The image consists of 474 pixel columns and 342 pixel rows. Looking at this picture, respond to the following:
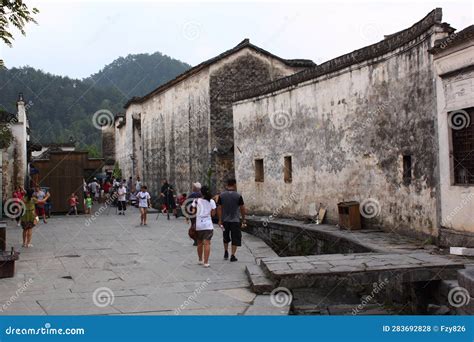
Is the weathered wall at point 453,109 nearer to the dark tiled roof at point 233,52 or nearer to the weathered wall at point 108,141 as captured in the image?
the dark tiled roof at point 233,52

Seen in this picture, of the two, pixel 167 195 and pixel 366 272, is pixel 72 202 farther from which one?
pixel 366 272

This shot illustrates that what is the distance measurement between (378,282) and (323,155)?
22.3 ft

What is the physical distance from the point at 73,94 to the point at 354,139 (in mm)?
55904

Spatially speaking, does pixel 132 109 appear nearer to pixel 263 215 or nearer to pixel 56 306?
pixel 263 215

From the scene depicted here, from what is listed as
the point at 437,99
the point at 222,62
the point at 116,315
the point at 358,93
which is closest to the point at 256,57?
the point at 222,62

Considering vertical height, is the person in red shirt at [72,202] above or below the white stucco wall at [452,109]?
below

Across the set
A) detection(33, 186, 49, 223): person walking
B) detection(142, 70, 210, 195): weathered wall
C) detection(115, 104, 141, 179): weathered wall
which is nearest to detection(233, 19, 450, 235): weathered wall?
detection(142, 70, 210, 195): weathered wall

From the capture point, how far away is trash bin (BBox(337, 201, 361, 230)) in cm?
1166

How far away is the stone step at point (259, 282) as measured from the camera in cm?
695

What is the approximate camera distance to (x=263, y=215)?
1670 cm

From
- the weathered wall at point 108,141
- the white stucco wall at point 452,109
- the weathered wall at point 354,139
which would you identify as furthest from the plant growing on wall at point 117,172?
the white stucco wall at point 452,109

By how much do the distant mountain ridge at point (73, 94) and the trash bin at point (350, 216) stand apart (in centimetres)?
4708

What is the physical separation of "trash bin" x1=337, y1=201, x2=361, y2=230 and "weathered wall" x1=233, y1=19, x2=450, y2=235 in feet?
0.83

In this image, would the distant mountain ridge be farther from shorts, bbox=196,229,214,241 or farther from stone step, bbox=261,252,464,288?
stone step, bbox=261,252,464,288
